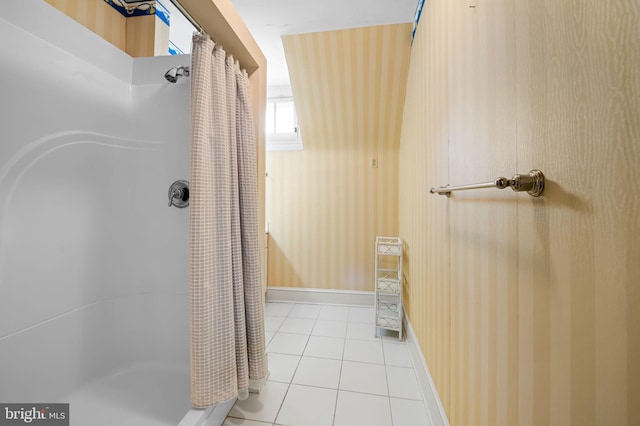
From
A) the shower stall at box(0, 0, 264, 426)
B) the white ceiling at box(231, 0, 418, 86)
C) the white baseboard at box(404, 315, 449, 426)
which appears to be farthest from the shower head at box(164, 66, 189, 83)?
the white baseboard at box(404, 315, 449, 426)

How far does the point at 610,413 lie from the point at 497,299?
1.13 ft

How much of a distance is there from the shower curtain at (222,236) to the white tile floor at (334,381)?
0.68ft

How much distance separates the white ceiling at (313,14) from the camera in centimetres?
164

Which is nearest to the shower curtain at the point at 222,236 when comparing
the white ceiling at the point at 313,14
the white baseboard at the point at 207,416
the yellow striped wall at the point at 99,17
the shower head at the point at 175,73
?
the white baseboard at the point at 207,416

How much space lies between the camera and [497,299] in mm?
711

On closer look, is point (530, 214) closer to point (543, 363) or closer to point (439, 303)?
point (543, 363)

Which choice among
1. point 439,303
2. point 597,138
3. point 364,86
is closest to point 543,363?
point 597,138

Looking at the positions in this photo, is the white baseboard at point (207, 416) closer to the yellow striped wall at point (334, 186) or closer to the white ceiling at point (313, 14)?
the yellow striped wall at point (334, 186)

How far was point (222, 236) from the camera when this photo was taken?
3.73 ft

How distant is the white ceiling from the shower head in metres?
0.66

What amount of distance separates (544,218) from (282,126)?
9.06 feet

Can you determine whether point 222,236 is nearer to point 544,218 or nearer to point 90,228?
point 90,228

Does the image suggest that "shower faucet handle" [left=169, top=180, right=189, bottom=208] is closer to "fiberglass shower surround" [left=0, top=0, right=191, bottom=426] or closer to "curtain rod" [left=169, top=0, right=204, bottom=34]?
"fiberglass shower surround" [left=0, top=0, right=191, bottom=426]

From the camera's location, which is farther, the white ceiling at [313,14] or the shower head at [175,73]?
the white ceiling at [313,14]
